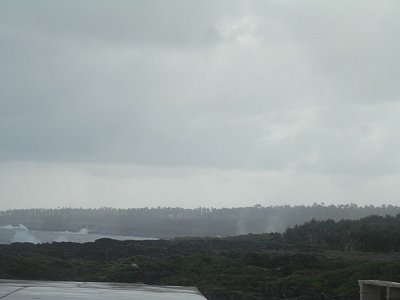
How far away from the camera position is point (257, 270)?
3183 centimetres

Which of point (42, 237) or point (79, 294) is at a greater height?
point (42, 237)

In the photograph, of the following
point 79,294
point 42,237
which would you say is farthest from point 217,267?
point 42,237

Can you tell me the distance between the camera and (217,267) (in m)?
32.2

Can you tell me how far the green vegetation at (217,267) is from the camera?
88.5 ft

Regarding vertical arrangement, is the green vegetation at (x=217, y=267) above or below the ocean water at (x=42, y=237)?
below

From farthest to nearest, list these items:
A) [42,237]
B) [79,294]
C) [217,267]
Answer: [42,237] → [217,267] → [79,294]

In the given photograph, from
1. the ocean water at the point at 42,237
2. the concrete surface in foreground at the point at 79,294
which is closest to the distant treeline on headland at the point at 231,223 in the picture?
the ocean water at the point at 42,237

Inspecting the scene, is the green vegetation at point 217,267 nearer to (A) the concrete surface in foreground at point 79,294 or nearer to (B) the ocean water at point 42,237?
(A) the concrete surface in foreground at point 79,294

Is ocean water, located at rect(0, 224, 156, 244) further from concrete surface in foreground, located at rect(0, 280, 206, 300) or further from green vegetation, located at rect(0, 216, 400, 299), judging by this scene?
concrete surface in foreground, located at rect(0, 280, 206, 300)

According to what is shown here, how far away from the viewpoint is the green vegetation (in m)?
27.0

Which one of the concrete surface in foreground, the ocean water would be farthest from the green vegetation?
the ocean water

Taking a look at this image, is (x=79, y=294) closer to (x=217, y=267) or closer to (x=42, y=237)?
(x=217, y=267)

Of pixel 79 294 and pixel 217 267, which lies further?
pixel 217 267

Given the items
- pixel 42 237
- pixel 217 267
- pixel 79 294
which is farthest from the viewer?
pixel 42 237
